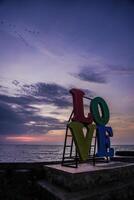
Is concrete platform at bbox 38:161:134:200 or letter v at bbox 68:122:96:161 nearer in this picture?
concrete platform at bbox 38:161:134:200

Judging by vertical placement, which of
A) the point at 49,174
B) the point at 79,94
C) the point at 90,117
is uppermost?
the point at 79,94

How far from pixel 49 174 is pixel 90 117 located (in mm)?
3163

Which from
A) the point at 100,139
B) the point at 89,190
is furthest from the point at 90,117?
the point at 89,190

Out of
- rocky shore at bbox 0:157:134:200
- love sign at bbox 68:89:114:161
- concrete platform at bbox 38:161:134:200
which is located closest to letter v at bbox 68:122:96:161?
love sign at bbox 68:89:114:161

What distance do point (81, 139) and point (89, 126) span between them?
945 mm

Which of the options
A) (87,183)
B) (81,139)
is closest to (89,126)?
(81,139)

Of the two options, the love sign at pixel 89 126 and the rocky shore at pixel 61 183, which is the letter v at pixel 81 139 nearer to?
the love sign at pixel 89 126

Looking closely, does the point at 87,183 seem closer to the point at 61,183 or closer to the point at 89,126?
the point at 61,183

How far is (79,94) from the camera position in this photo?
950 cm

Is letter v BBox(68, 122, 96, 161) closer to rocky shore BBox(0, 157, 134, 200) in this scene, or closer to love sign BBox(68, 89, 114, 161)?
love sign BBox(68, 89, 114, 161)

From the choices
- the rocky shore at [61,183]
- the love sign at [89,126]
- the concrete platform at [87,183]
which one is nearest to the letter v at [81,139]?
the love sign at [89,126]

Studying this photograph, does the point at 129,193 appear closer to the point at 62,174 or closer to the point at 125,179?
the point at 125,179

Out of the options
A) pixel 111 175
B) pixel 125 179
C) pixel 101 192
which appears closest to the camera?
pixel 101 192

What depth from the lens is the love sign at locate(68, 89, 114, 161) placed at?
9.02m
